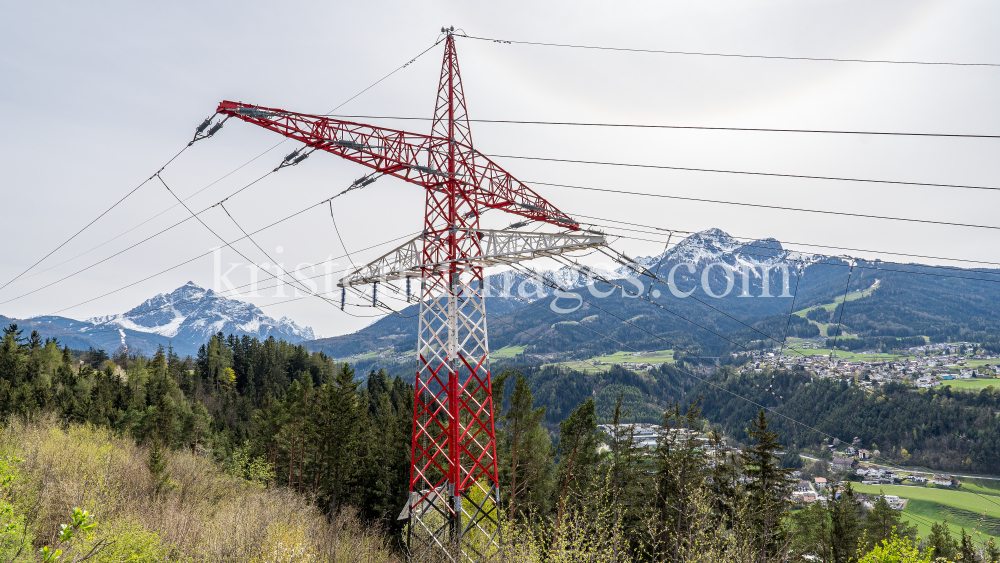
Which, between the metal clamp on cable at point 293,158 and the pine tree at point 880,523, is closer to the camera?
the metal clamp on cable at point 293,158

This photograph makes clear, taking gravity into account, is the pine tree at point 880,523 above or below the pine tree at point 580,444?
below

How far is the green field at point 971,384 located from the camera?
152m

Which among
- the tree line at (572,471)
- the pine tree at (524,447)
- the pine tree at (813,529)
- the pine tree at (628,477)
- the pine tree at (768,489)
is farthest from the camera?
the pine tree at (813,529)

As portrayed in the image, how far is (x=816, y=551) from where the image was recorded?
3703 centimetres

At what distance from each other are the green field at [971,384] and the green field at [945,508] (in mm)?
41505

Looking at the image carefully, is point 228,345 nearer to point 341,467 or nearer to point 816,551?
point 341,467

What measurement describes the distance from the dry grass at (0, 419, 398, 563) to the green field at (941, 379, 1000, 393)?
190611mm

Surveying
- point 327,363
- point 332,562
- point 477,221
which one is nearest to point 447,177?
point 477,221

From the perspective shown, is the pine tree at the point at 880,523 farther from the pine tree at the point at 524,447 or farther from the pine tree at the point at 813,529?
the pine tree at the point at 524,447

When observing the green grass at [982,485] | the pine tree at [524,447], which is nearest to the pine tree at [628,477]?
the pine tree at [524,447]

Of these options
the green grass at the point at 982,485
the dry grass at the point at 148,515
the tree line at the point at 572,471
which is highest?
the dry grass at the point at 148,515

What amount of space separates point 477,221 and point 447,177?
1798 mm

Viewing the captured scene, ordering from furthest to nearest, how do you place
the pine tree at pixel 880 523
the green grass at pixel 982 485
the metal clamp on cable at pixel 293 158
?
1. the green grass at pixel 982 485
2. the pine tree at pixel 880 523
3. the metal clamp on cable at pixel 293 158

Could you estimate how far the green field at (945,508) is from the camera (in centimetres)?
9825
